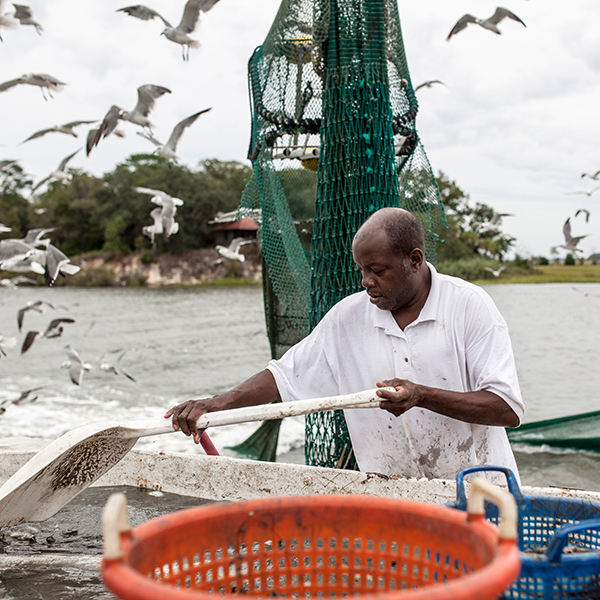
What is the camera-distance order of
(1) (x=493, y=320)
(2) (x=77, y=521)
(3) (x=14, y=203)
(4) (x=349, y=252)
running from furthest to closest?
(3) (x=14, y=203)
(4) (x=349, y=252)
(2) (x=77, y=521)
(1) (x=493, y=320)

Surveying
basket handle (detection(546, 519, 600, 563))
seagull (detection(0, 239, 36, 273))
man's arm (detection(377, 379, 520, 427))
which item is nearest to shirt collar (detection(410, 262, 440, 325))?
man's arm (detection(377, 379, 520, 427))

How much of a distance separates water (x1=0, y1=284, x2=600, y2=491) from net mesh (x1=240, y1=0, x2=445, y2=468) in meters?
1.41

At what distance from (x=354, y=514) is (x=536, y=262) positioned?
160ft

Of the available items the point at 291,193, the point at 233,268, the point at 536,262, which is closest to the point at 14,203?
the point at 233,268

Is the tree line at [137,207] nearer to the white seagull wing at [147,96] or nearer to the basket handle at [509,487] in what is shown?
the white seagull wing at [147,96]

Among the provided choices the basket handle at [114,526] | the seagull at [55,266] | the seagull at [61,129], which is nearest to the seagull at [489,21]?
the seagull at [61,129]

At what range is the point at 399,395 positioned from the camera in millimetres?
2059

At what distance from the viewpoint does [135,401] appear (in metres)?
10.6

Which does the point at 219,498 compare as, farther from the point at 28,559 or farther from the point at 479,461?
the point at 479,461

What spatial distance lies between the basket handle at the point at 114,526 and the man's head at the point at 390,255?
1.47 m

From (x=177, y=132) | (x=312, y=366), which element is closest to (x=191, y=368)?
(x=177, y=132)

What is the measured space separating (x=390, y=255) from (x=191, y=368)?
39.2 feet

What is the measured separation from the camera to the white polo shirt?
2400 mm

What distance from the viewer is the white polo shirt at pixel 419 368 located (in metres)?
2.40
